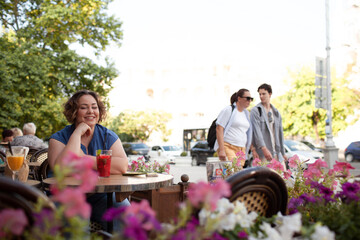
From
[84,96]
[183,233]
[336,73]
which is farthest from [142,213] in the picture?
[336,73]

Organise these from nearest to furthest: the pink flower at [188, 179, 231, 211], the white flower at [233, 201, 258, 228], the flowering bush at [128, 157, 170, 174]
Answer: the pink flower at [188, 179, 231, 211] < the white flower at [233, 201, 258, 228] < the flowering bush at [128, 157, 170, 174]

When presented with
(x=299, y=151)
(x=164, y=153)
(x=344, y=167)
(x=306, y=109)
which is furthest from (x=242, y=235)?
(x=306, y=109)

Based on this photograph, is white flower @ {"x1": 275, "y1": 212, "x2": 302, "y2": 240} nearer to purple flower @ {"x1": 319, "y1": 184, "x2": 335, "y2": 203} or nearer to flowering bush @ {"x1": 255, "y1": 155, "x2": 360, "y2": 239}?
flowering bush @ {"x1": 255, "y1": 155, "x2": 360, "y2": 239}

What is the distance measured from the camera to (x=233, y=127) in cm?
532

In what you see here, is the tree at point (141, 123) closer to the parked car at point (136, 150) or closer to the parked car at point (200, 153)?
the parked car at point (136, 150)

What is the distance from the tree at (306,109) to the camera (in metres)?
33.3

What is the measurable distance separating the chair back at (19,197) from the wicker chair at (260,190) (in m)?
0.76

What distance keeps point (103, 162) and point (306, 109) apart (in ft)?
111

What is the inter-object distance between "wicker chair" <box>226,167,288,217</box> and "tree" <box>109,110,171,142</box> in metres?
51.7

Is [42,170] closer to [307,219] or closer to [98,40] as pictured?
[307,219]

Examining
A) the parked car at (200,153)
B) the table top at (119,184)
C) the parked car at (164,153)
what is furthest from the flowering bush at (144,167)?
the parked car at (164,153)

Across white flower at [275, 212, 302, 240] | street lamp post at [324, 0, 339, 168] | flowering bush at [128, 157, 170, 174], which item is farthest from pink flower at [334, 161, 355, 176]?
street lamp post at [324, 0, 339, 168]

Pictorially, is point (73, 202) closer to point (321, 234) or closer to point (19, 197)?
point (19, 197)

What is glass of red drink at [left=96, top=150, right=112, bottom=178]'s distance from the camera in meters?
2.94
